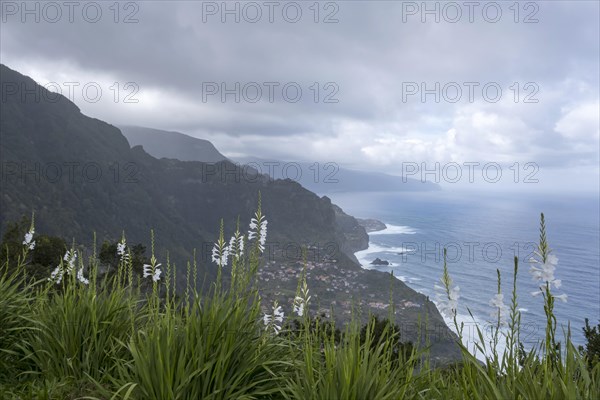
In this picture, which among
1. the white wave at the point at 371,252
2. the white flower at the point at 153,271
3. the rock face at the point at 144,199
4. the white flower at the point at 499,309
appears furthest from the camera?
the white wave at the point at 371,252

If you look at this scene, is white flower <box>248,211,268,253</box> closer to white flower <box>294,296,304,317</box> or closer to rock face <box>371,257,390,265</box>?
white flower <box>294,296,304,317</box>

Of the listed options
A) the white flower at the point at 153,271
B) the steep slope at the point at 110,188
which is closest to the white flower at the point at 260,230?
the white flower at the point at 153,271

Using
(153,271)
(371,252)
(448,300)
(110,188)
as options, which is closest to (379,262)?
(371,252)

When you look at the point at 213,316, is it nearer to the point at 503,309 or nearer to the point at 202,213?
the point at 503,309

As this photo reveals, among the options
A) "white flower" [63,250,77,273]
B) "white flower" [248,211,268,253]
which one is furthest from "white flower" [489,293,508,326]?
"white flower" [63,250,77,273]

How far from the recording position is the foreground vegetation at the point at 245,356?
351 cm

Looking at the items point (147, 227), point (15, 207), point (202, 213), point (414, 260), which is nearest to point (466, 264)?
point (414, 260)

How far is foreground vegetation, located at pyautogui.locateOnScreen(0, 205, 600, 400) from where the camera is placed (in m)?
3.51

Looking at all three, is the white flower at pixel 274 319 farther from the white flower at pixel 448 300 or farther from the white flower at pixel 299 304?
the white flower at pixel 448 300

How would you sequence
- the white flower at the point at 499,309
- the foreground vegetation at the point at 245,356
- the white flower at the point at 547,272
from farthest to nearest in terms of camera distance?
1. the white flower at the point at 499,309
2. the foreground vegetation at the point at 245,356
3. the white flower at the point at 547,272

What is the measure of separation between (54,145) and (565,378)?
427 ft

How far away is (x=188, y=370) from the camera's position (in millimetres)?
4078

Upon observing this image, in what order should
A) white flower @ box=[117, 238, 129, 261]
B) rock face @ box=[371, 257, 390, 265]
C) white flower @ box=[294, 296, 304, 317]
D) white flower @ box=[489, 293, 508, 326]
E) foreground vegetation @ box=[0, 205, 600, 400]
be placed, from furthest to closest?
rock face @ box=[371, 257, 390, 265] → white flower @ box=[117, 238, 129, 261] → white flower @ box=[294, 296, 304, 317] → white flower @ box=[489, 293, 508, 326] → foreground vegetation @ box=[0, 205, 600, 400]

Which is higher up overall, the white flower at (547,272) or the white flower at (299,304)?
the white flower at (547,272)
